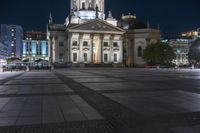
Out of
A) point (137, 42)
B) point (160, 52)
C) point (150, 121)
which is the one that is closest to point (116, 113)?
point (150, 121)

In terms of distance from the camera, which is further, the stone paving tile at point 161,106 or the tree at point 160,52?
the tree at point 160,52

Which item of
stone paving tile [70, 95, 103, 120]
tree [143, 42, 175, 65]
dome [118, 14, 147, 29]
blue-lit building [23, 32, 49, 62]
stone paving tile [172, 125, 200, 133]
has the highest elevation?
dome [118, 14, 147, 29]

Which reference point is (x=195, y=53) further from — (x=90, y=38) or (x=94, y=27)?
(x=90, y=38)

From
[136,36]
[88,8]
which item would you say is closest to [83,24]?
[88,8]

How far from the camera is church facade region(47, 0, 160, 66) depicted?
113 metres

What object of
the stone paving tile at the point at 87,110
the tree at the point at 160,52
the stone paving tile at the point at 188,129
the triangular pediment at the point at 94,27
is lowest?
the stone paving tile at the point at 188,129

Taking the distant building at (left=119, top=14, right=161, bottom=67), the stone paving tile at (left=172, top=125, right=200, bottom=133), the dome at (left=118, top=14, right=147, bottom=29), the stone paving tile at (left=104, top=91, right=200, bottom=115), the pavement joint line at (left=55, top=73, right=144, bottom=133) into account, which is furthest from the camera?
the dome at (left=118, top=14, right=147, bottom=29)

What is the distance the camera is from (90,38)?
115 metres

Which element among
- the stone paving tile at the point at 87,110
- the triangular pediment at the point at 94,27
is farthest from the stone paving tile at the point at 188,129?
the triangular pediment at the point at 94,27

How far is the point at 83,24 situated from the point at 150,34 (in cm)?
3473

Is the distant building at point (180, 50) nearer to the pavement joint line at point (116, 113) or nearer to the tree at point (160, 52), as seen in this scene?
the tree at point (160, 52)

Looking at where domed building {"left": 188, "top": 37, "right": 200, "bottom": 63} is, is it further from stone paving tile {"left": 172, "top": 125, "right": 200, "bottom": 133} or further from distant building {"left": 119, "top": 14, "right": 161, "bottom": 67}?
stone paving tile {"left": 172, "top": 125, "right": 200, "bottom": 133}

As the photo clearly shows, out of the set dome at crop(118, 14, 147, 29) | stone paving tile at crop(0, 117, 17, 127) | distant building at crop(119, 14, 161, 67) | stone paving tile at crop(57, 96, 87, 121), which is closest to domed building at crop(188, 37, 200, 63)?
distant building at crop(119, 14, 161, 67)

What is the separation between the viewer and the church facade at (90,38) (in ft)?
371
